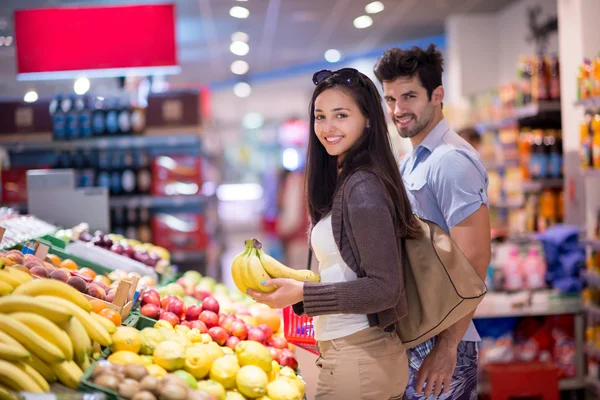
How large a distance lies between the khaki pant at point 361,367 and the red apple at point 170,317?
839 mm

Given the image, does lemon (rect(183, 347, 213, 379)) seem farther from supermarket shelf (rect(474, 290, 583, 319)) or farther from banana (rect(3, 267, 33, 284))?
supermarket shelf (rect(474, 290, 583, 319))

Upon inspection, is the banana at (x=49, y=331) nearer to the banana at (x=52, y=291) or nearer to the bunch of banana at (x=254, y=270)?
the banana at (x=52, y=291)

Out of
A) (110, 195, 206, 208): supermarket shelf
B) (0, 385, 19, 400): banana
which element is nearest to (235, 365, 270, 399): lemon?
(0, 385, 19, 400): banana

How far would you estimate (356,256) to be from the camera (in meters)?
2.11

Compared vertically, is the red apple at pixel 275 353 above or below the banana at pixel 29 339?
below

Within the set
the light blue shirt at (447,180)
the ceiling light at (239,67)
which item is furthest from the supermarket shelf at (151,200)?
the ceiling light at (239,67)

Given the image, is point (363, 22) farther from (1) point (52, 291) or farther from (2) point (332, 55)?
(1) point (52, 291)

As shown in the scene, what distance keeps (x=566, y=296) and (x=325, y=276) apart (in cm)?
373

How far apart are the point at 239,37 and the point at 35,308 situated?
9700 millimetres

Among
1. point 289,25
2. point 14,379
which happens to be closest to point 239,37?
point 289,25

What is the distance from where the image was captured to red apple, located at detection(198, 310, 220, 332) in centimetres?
288

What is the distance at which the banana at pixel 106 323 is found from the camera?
2260 millimetres

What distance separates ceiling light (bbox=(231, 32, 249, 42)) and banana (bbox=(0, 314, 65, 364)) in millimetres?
9395

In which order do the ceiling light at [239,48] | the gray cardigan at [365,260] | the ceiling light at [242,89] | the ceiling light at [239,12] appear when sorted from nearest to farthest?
1. the gray cardigan at [365,260]
2. the ceiling light at [239,12]
3. the ceiling light at [239,48]
4. the ceiling light at [242,89]
